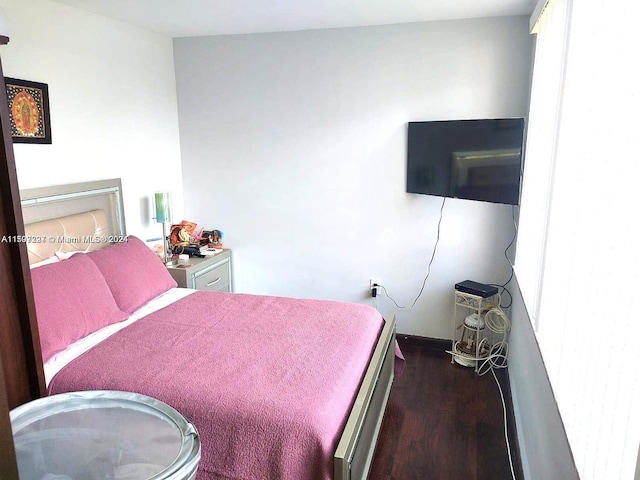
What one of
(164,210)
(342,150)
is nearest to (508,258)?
(342,150)

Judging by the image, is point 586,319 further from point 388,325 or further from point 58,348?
point 58,348

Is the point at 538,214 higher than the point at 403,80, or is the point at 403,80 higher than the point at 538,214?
the point at 403,80

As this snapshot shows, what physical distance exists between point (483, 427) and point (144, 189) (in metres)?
2.94

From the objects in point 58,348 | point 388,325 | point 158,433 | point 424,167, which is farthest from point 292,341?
point 424,167

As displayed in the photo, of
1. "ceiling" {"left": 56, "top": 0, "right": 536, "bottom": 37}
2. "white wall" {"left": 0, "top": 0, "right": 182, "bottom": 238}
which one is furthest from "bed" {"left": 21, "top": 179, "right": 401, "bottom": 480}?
"ceiling" {"left": 56, "top": 0, "right": 536, "bottom": 37}

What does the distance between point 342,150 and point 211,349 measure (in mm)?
2016

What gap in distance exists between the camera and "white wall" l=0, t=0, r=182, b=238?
2746 mm

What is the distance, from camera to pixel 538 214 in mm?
2504

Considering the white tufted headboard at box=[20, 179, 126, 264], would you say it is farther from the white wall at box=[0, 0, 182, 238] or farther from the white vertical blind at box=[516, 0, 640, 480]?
the white vertical blind at box=[516, 0, 640, 480]

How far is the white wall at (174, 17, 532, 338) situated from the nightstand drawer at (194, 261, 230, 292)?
0.64 feet

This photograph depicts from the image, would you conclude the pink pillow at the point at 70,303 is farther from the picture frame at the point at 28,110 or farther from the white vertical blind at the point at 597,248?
the white vertical blind at the point at 597,248

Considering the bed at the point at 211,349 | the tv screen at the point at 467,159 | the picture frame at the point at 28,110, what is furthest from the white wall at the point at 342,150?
the picture frame at the point at 28,110

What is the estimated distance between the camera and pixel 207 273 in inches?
151

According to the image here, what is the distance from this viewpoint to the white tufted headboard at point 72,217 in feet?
8.97
